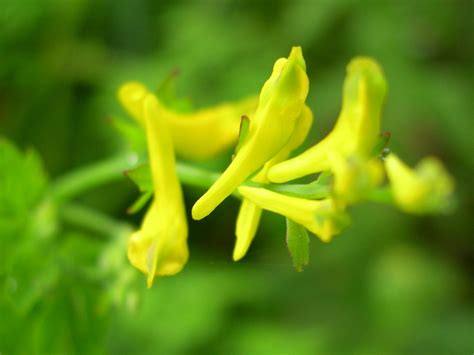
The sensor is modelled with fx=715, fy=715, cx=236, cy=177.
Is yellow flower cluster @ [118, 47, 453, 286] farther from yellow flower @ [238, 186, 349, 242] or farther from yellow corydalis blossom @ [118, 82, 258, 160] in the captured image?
yellow corydalis blossom @ [118, 82, 258, 160]

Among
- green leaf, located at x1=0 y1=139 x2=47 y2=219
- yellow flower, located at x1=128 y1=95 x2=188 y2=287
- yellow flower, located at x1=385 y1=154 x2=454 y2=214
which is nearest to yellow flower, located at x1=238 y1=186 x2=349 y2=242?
yellow flower, located at x1=385 y1=154 x2=454 y2=214

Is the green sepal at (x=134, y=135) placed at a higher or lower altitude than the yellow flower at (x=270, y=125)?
lower

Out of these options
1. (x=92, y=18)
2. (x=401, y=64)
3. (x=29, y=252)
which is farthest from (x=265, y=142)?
(x=92, y=18)

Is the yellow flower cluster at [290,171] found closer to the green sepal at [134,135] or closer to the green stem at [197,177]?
the green stem at [197,177]

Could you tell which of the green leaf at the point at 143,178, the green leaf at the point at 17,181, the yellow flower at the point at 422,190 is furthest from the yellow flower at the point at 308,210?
the green leaf at the point at 17,181

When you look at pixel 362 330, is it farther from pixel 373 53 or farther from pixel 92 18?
pixel 92 18
